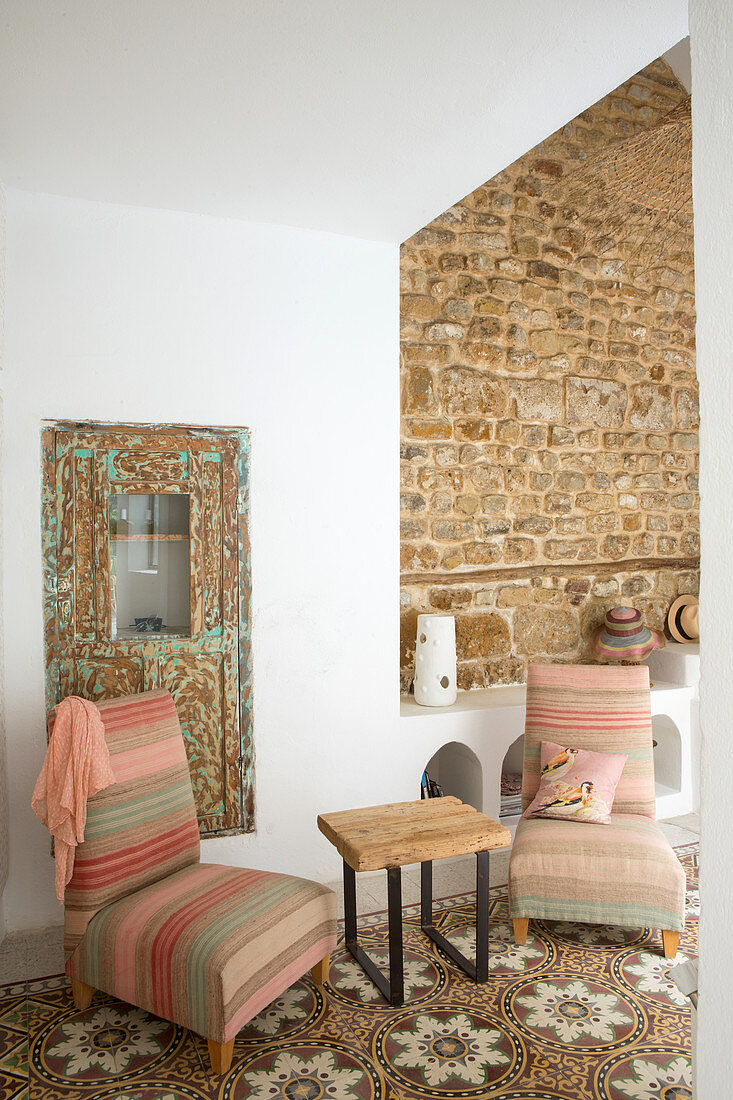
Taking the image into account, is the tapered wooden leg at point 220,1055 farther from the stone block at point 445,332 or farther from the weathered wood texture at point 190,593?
the stone block at point 445,332

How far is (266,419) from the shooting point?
3.38 meters

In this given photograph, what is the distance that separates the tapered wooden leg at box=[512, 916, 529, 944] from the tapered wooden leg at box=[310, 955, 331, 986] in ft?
2.33

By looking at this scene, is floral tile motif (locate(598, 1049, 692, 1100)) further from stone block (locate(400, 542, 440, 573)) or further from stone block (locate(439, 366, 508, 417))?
stone block (locate(439, 366, 508, 417))

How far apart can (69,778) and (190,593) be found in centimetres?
98

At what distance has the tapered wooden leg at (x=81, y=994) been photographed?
2471mm

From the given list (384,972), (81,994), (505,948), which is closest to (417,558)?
(505,948)

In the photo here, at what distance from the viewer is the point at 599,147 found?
455 centimetres

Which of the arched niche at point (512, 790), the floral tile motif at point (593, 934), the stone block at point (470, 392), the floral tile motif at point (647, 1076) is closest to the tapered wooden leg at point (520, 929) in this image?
the floral tile motif at point (593, 934)

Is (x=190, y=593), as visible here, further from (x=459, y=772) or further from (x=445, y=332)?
(x=445, y=332)

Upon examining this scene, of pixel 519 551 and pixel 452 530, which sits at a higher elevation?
pixel 452 530

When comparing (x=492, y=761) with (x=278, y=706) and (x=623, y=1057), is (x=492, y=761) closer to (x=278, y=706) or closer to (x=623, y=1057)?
(x=278, y=706)

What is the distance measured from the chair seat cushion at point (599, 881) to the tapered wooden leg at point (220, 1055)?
1.12 metres

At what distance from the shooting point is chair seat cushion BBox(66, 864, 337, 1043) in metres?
2.15

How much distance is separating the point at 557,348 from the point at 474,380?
0.62 meters
